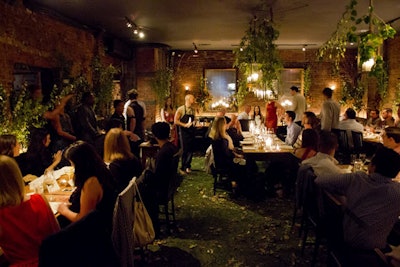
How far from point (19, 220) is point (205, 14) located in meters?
5.90

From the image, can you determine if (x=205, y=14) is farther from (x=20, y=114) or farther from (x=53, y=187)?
(x=53, y=187)

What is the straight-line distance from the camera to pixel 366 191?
2758mm

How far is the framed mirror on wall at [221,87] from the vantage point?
14.2 metres

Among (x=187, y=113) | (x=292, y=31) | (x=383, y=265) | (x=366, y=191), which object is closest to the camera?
(x=383, y=265)

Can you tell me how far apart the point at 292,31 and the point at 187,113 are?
3.71 meters


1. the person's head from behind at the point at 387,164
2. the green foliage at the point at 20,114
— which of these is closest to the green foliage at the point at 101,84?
the green foliage at the point at 20,114

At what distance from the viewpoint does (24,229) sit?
7.64 feet

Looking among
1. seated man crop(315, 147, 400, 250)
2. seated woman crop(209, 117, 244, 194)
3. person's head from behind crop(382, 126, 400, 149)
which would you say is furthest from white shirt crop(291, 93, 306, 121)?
seated man crop(315, 147, 400, 250)

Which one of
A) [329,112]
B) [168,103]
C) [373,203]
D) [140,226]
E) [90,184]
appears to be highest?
[168,103]

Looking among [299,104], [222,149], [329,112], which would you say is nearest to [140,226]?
[222,149]

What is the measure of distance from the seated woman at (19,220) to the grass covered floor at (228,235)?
5.73ft

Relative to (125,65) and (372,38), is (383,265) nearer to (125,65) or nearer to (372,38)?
(372,38)

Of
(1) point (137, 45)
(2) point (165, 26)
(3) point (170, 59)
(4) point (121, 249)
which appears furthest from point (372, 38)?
(3) point (170, 59)

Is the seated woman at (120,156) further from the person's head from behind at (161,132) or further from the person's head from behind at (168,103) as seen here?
the person's head from behind at (168,103)
